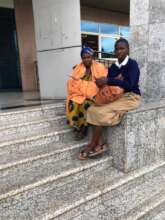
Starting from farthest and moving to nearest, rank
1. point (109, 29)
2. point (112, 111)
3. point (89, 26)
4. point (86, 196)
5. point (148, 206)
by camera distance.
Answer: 1. point (109, 29)
2. point (89, 26)
3. point (112, 111)
4. point (148, 206)
5. point (86, 196)

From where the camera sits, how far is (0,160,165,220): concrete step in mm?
1918

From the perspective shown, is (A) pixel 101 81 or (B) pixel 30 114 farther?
(B) pixel 30 114

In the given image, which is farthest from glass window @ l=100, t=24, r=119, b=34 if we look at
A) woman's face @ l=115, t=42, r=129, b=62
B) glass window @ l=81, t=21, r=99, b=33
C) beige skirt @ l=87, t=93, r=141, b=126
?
beige skirt @ l=87, t=93, r=141, b=126

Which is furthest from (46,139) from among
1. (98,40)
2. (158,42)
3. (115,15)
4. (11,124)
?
(115,15)

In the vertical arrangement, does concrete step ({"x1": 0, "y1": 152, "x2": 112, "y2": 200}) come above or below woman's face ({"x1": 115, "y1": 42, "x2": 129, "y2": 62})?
below

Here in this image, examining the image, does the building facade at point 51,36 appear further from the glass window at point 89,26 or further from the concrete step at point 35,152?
the concrete step at point 35,152

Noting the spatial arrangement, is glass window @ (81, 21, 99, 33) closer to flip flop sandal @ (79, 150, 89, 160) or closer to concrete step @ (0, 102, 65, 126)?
concrete step @ (0, 102, 65, 126)

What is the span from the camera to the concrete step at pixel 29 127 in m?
2.72

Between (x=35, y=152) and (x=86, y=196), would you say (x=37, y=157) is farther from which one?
(x=86, y=196)

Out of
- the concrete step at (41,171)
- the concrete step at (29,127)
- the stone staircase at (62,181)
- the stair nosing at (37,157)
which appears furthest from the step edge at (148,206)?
the concrete step at (29,127)

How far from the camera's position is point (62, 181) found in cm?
224

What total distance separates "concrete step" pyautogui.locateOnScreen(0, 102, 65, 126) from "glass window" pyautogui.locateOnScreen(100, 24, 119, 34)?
21.6ft

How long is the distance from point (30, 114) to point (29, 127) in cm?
27

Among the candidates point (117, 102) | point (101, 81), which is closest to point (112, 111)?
point (117, 102)
